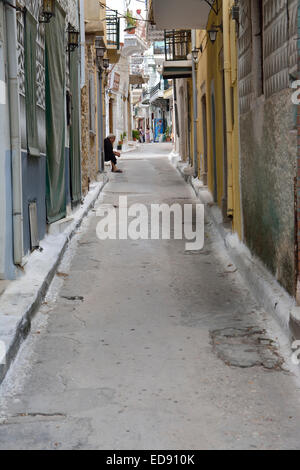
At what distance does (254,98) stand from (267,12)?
1075mm

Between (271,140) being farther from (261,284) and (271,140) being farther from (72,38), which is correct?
(72,38)

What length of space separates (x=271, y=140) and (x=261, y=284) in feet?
4.67

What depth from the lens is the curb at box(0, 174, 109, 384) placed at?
5168 millimetres

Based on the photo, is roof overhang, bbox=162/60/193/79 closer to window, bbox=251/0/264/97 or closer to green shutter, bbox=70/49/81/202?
green shutter, bbox=70/49/81/202

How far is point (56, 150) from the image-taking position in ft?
34.7

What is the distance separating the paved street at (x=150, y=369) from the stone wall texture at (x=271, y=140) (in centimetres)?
65

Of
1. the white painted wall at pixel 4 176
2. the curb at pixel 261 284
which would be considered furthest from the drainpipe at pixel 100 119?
the white painted wall at pixel 4 176

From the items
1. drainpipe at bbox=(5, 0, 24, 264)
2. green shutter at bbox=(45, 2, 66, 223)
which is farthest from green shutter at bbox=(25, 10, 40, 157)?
green shutter at bbox=(45, 2, 66, 223)

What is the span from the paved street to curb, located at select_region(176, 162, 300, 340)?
15cm

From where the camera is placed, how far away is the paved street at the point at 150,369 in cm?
394

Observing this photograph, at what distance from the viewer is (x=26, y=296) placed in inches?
256

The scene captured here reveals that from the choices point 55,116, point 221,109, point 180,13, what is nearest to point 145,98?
point 180,13

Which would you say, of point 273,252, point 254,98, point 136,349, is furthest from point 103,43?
point 136,349

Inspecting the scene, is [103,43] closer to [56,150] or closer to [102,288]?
[56,150]
